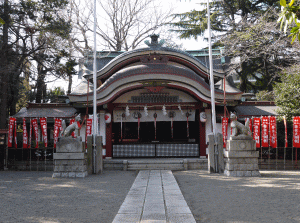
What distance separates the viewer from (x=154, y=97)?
51.4 ft

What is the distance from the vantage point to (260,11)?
2395cm

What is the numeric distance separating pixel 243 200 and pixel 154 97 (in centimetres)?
978

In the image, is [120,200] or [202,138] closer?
[120,200]

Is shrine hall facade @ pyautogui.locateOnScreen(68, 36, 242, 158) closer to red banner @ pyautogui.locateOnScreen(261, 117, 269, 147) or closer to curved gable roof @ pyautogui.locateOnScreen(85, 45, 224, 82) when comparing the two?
curved gable roof @ pyautogui.locateOnScreen(85, 45, 224, 82)

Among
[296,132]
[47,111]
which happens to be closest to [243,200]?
[296,132]

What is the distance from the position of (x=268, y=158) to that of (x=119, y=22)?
19.0 m

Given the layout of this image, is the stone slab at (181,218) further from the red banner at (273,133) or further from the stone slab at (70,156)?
the red banner at (273,133)

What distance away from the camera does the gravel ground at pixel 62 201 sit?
17.0 feet

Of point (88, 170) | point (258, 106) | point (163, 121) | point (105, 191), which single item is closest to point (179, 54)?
point (163, 121)

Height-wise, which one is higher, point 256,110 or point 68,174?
point 256,110

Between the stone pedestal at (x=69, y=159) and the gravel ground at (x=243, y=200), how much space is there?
158 inches

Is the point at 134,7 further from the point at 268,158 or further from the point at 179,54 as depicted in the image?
the point at 268,158

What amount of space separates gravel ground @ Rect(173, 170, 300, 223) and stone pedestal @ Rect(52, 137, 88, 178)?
4006mm

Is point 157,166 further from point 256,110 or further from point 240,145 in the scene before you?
point 256,110
